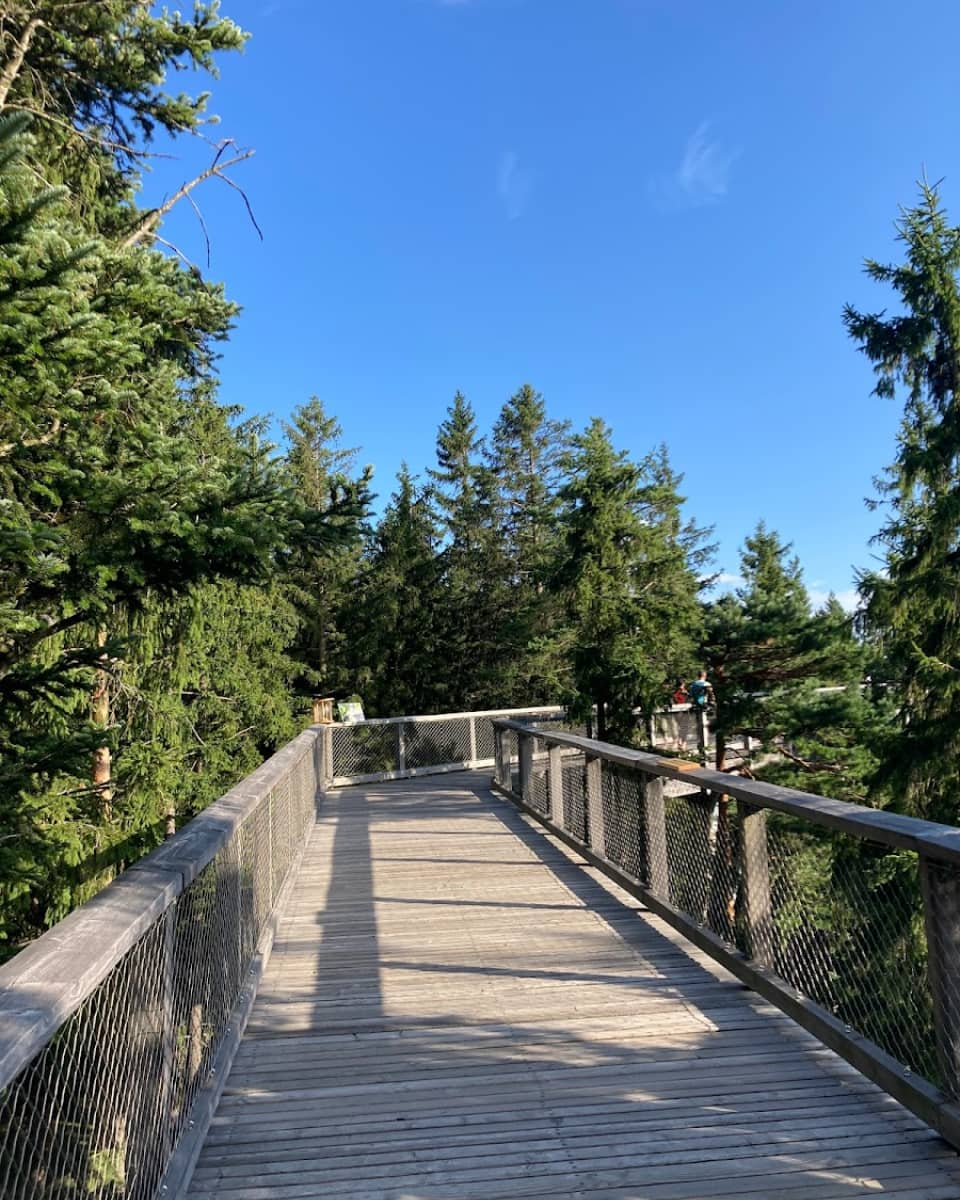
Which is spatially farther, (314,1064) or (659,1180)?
(314,1064)

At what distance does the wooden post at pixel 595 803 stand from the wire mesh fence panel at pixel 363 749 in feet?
25.7

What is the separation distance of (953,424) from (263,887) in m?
13.7

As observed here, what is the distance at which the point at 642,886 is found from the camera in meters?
5.26

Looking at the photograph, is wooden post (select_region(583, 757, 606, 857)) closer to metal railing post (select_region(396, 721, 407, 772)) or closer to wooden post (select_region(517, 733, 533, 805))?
wooden post (select_region(517, 733, 533, 805))

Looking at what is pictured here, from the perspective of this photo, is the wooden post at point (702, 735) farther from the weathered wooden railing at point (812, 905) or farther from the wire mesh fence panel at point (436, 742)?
the weathered wooden railing at point (812, 905)

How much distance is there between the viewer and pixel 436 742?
1486 centimetres

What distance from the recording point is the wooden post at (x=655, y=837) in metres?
4.92

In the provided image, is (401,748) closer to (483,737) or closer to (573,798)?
(483,737)

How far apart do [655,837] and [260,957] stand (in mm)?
2509

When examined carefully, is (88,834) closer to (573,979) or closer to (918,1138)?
(573,979)

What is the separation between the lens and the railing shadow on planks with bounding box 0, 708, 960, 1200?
186 centimetres

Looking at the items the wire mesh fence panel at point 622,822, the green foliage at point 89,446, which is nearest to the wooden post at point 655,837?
the wire mesh fence panel at point 622,822

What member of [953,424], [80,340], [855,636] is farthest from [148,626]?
[953,424]

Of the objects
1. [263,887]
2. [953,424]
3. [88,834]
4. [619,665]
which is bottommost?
[88,834]
